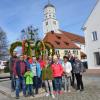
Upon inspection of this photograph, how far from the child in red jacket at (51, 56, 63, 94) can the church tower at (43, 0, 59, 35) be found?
314 feet

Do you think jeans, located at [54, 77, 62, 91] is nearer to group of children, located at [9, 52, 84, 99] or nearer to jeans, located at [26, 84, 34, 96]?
group of children, located at [9, 52, 84, 99]

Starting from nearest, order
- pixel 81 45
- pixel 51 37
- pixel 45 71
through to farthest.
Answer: pixel 45 71
pixel 51 37
pixel 81 45

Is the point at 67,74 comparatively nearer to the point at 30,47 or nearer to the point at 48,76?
the point at 48,76

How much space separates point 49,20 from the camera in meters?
116

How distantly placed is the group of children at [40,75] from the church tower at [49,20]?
95328 mm

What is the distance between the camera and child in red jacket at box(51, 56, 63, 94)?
1391 cm

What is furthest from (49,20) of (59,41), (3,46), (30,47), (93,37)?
(30,47)

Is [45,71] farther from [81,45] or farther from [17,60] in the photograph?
[81,45]

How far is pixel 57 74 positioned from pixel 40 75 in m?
0.80

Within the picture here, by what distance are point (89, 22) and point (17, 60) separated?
27567 millimetres

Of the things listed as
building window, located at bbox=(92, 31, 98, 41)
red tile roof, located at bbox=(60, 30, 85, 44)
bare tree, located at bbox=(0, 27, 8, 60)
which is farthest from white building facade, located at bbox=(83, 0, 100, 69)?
red tile roof, located at bbox=(60, 30, 85, 44)

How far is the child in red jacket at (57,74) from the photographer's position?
1391 cm

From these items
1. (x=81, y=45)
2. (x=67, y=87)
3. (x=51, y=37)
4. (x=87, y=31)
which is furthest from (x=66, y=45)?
(x=67, y=87)

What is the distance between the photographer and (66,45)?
255ft
